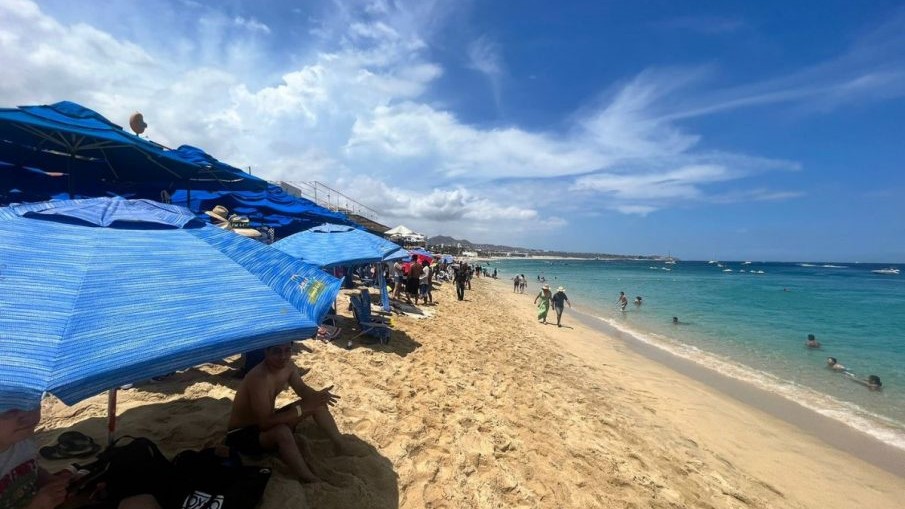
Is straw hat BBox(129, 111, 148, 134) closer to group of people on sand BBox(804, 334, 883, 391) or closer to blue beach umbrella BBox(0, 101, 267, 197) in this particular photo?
blue beach umbrella BBox(0, 101, 267, 197)

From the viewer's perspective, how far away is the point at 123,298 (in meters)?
1.78

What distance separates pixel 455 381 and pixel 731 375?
26.3 feet

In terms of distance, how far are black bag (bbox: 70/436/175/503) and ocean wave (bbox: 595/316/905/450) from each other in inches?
378

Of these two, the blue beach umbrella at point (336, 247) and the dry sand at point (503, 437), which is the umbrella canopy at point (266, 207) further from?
the dry sand at point (503, 437)

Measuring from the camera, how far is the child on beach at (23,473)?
177cm

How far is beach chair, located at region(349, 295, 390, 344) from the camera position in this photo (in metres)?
7.00

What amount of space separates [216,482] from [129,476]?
0.44 metres

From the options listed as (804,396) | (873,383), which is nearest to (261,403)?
(804,396)

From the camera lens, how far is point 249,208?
33.1 feet

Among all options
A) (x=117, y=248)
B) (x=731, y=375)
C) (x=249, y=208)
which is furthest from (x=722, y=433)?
(x=249, y=208)

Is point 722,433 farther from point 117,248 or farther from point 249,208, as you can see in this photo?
point 249,208

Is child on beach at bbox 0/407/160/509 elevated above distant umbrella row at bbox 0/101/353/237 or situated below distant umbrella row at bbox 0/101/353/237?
below

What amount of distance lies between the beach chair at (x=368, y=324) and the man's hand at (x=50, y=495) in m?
5.02

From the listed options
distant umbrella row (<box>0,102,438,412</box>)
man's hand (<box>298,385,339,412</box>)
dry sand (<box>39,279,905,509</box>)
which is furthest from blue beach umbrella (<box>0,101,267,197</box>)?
man's hand (<box>298,385,339,412</box>)
